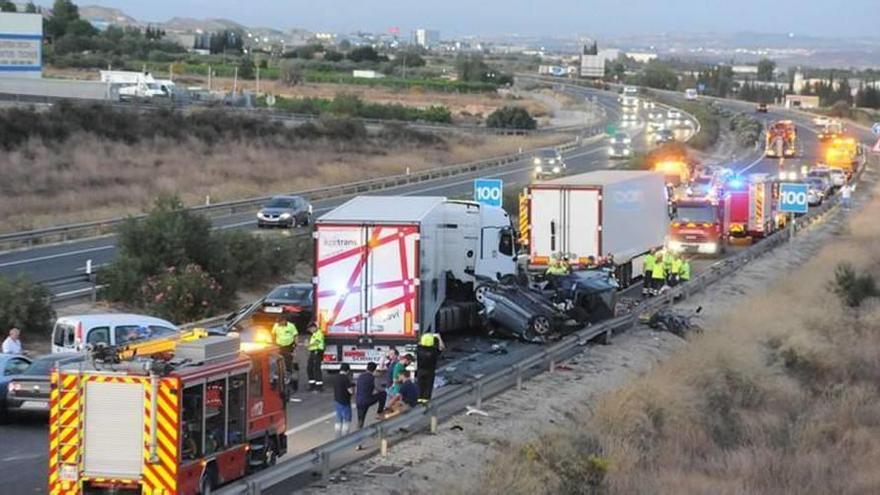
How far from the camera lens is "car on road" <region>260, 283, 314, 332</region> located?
95.4 ft

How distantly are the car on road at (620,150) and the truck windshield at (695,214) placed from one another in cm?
3666

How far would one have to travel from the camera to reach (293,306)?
1153 inches

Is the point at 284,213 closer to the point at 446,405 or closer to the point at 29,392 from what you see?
the point at 446,405

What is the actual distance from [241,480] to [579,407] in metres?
8.83

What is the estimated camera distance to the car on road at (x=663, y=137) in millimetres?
99456

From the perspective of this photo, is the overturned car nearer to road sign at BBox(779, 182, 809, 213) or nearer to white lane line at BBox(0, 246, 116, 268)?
white lane line at BBox(0, 246, 116, 268)

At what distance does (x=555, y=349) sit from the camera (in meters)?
25.9

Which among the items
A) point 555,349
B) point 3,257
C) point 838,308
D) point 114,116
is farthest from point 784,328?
point 114,116

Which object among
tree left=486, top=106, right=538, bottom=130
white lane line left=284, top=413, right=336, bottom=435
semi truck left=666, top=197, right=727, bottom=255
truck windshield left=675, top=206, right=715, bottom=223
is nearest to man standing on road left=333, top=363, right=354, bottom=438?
white lane line left=284, top=413, right=336, bottom=435

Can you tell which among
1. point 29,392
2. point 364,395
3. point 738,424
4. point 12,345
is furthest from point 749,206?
point 29,392

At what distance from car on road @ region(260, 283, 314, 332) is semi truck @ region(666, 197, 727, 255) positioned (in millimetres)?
22246

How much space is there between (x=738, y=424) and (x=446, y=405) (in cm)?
627

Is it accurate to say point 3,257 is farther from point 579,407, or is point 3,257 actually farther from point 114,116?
point 114,116

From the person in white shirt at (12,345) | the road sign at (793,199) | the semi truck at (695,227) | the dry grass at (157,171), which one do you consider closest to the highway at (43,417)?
the semi truck at (695,227)
